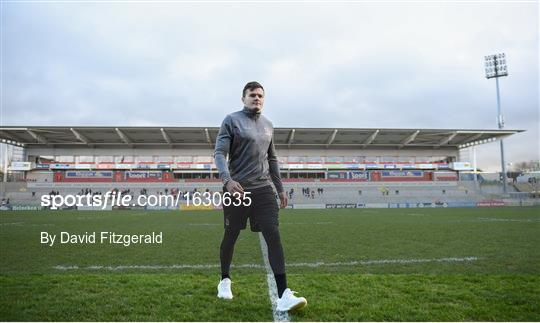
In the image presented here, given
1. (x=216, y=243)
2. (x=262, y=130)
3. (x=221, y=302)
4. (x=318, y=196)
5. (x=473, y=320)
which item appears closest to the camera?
(x=473, y=320)

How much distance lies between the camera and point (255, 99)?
3312 millimetres

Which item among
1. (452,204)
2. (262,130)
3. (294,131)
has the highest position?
(294,131)

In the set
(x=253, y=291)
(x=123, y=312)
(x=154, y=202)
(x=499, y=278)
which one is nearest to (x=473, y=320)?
Result: (x=499, y=278)

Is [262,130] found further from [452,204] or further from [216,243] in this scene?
[452,204]

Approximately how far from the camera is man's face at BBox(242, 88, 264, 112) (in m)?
3.31

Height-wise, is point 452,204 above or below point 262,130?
below

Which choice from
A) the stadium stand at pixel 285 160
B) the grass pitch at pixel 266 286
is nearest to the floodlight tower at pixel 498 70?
the stadium stand at pixel 285 160

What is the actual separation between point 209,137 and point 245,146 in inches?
1897

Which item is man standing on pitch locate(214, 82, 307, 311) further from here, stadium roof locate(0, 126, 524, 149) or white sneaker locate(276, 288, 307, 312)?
stadium roof locate(0, 126, 524, 149)

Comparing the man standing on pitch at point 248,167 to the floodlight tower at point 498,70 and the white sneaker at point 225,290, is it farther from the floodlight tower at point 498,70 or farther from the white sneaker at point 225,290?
the floodlight tower at point 498,70

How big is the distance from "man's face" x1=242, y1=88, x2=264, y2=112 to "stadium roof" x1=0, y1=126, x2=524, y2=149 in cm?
4441

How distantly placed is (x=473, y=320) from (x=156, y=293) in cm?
269

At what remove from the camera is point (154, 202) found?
38156 mm

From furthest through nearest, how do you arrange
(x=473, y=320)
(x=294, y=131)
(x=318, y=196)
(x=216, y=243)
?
(x=294, y=131) < (x=318, y=196) < (x=216, y=243) < (x=473, y=320)
